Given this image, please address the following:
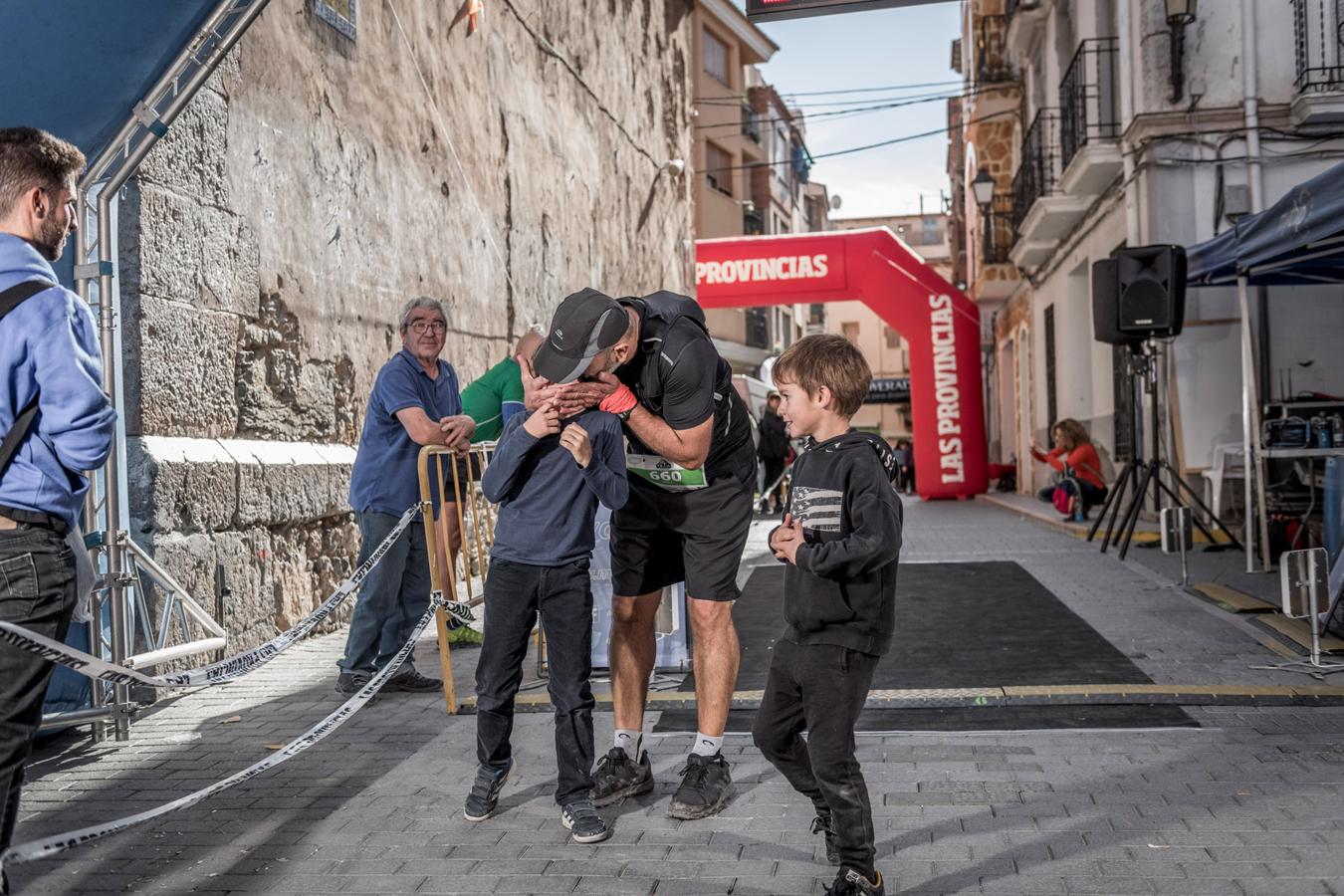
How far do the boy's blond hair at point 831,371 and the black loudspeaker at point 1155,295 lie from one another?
7559 millimetres

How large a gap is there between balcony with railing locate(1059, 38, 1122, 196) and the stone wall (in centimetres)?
630

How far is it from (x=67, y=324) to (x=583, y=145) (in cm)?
1359

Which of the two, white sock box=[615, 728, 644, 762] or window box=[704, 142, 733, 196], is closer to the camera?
white sock box=[615, 728, 644, 762]

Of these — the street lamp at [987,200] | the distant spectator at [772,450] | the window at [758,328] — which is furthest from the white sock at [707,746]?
the window at [758,328]

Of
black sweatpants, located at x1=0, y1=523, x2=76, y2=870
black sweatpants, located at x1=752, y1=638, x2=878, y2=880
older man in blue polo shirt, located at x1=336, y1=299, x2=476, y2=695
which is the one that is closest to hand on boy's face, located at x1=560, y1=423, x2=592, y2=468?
black sweatpants, located at x1=752, y1=638, x2=878, y2=880

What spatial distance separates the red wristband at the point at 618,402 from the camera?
3.83 m

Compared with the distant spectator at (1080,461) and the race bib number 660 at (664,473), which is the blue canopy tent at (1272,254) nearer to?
the race bib number 660 at (664,473)

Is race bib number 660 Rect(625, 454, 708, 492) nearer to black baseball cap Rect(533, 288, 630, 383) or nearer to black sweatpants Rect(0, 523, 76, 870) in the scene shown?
black baseball cap Rect(533, 288, 630, 383)

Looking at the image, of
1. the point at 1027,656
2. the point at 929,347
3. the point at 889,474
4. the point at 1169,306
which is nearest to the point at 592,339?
the point at 889,474

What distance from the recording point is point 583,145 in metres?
16.2

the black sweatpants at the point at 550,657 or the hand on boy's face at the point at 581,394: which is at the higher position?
the hand on boy's face at the point at 581,394

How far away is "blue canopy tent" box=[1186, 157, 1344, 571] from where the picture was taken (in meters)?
7.27

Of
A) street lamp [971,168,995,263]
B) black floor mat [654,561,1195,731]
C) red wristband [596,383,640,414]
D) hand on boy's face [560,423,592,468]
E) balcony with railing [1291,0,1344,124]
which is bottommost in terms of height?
black floor mat [654,561,1195,731]

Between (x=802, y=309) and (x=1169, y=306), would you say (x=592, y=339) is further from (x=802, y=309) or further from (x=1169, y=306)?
(x=802, y=309)
